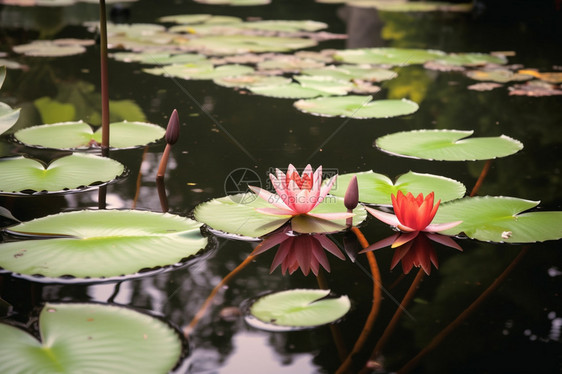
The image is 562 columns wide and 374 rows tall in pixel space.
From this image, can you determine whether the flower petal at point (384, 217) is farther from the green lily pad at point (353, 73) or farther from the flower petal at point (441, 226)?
the green lily pad at point (353, 73)

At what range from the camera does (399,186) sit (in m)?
1.88

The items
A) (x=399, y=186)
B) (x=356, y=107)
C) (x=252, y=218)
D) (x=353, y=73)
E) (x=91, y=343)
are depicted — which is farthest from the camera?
(x=353, y=73)

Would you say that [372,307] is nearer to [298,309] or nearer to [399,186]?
[298,309]

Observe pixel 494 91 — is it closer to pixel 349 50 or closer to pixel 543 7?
pixel 349 50

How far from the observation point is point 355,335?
118 centimetres

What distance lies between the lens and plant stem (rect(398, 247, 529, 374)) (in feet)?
3.64

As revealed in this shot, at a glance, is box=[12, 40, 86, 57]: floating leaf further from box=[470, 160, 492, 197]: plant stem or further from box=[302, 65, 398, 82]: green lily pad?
box=[470, 160, 492, 197]: plant stem

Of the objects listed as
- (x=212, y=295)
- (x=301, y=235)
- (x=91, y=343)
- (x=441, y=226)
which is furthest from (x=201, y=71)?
(x=91, y=343)

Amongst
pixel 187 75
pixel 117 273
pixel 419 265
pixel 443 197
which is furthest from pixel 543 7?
pixel 117 273

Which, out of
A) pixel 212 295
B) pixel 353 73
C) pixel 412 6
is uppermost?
pixel 412 6

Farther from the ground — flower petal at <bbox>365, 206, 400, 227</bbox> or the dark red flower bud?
the dark red flower bud

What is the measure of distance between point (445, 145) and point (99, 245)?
4.51 feet

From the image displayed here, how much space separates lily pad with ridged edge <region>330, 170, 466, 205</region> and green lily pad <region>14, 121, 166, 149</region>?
0.84 meters

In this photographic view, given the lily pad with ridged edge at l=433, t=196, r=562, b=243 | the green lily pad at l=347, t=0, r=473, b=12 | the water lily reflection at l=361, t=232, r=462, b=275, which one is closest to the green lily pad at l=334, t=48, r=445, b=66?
the lily pad with ridged edge at l=433, t=196, r=562, b=243
